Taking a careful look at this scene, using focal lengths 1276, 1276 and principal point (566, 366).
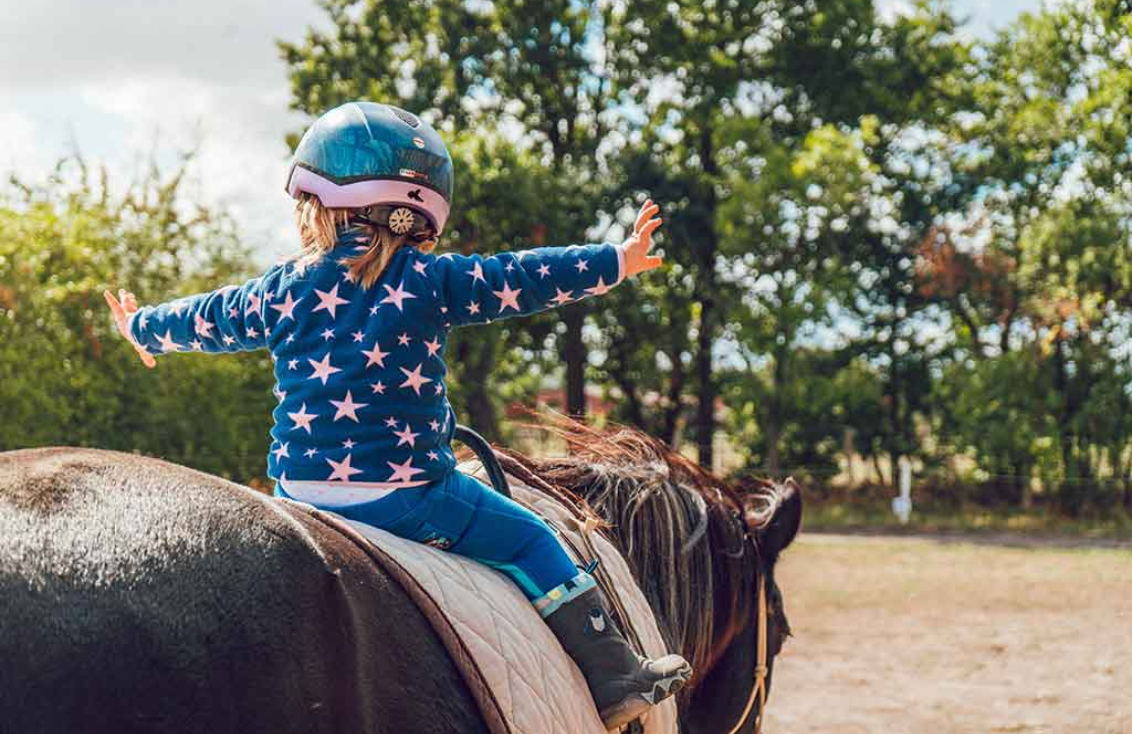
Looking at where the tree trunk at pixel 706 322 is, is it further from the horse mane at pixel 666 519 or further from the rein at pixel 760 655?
the horse mane at pixel 666 519

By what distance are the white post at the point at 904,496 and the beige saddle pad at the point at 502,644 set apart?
1859 centimetres

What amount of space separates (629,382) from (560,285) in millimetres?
23095

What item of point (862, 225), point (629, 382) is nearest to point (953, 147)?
point (862, 225)

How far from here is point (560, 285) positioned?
2414 millimetres

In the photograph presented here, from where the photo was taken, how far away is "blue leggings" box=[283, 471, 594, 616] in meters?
2.28

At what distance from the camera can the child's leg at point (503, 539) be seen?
233 centimetres

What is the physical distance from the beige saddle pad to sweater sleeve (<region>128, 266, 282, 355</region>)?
51cm

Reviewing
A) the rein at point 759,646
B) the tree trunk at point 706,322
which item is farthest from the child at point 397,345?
the tree trunk at point 706,322

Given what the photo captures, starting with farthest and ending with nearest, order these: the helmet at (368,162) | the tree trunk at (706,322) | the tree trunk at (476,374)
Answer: the tree trunk at (706,322)
the tree trunk at (476,374)
the helmet at (368,162)

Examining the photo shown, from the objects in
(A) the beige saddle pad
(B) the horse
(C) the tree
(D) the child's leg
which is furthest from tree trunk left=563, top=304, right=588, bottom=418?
(B) the horse

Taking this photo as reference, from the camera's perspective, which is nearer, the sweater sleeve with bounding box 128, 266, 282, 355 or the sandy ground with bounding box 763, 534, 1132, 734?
the sweater sleeve with bounding box 128, 266, 282, 355

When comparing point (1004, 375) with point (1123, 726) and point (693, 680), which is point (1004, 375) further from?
point (693, 680)

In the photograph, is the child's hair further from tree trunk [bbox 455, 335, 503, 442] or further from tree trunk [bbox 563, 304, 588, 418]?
tree trunk [bbox 563, 304, 588, 418]

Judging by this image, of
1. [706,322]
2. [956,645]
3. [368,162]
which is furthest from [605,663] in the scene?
[706,322]
